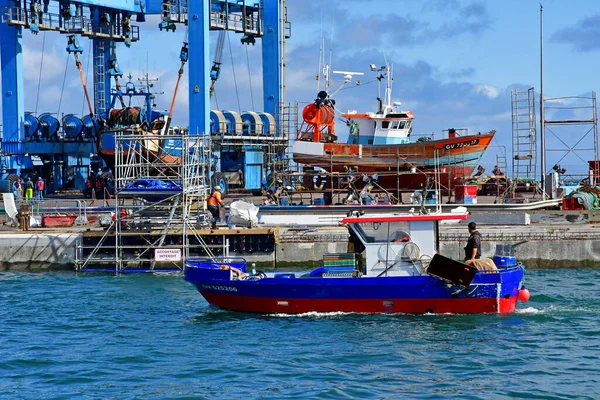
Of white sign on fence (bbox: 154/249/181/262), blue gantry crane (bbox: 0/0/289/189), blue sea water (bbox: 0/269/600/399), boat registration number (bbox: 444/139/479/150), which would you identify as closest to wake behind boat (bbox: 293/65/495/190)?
boat registration number (bbox: 444/139/479/150)

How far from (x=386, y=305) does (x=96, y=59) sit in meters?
38.0

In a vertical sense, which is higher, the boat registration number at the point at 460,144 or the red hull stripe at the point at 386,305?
the boat registration number at the point at 460,144

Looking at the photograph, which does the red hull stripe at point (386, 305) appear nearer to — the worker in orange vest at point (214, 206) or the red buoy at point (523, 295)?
the red buoy at point (523, 295)

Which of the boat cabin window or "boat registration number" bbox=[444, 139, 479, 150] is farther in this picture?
"boat registration number" bbox=[444, 139, 479, 150]

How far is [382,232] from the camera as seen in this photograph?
2203 cm

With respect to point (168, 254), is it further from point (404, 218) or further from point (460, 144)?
Answer: point (460, 144)

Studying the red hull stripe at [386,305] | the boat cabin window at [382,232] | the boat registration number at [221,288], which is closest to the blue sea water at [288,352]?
the red hull stripe at [386,305]

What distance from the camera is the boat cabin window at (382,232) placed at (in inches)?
866

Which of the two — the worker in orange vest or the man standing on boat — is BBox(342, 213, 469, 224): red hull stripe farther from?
the worker in orange vest

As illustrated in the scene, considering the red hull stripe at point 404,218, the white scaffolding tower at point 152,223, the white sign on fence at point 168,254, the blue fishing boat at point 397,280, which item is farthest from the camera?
the white scaffolding tower at point 152,223

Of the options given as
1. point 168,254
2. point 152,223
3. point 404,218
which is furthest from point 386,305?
→ point 152,223

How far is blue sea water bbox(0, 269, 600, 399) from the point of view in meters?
16.9

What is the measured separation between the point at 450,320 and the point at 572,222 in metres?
15.0

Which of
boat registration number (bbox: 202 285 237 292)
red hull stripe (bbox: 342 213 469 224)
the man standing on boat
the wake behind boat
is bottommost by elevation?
boat registration number (bbox: 202 285 237 292)
